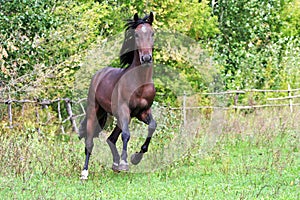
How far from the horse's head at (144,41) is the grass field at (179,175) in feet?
5.80

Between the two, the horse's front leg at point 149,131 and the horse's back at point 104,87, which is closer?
the horse's front leg at point 149,131

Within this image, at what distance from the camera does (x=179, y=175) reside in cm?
911

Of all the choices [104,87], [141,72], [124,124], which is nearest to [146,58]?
[141,72]

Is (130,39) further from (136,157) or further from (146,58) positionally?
(136,157)

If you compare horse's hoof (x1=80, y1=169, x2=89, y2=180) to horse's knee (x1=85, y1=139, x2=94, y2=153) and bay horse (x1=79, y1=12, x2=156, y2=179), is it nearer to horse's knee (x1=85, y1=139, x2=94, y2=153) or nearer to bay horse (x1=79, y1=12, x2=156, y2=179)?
bay horse (x1=79, y1=12, x2=156, y2=179)

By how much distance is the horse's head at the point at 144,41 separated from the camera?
830 cm

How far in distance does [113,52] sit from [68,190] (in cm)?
831

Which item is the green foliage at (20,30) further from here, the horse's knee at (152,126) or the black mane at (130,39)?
the horse's knee at (152,126)

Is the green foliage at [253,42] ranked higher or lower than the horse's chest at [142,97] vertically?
higher

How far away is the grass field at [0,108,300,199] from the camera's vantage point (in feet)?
24.9

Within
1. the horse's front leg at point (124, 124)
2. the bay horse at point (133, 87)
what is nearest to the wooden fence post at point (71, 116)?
the bay horse at point (133, 87)

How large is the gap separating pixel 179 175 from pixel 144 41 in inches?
84.1

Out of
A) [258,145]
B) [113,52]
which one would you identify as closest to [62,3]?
[113,52]

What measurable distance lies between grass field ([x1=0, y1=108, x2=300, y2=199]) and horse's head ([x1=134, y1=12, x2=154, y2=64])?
5.80 feet
